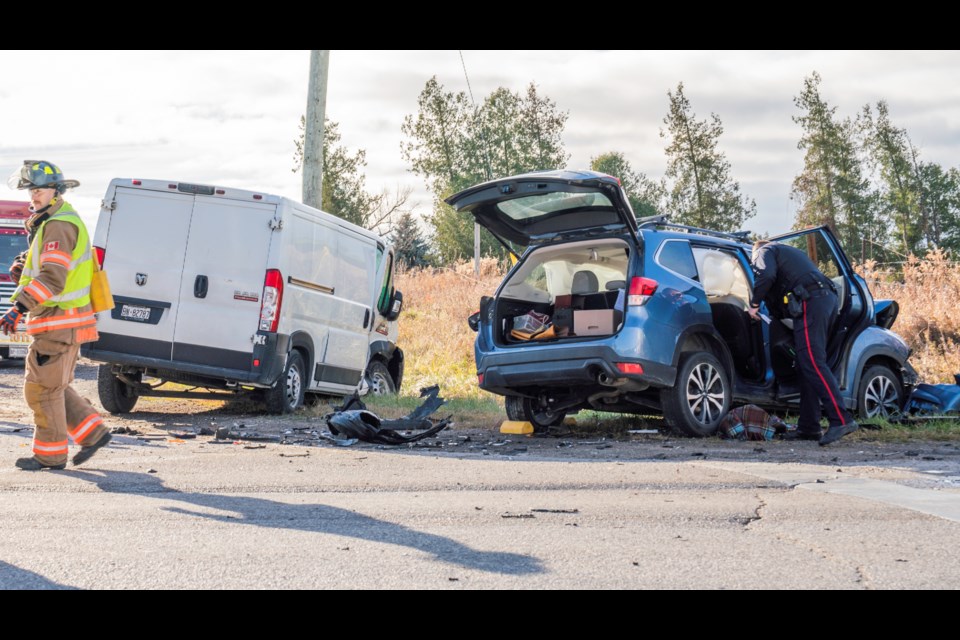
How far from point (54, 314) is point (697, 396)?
5322 millimetres

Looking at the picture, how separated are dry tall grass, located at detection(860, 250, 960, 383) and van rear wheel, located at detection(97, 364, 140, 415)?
32.9 feet

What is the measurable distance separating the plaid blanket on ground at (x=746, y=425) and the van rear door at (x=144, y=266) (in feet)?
18.8

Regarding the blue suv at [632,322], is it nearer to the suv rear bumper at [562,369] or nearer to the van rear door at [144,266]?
the suv rear bumper at [562,369]

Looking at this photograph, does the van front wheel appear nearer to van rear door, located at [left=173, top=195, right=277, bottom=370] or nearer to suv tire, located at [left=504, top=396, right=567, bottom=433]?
van rear door, located at [left=173, top=195, right=277, bottom=370]

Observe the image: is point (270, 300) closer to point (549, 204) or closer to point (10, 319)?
point (549, 204)

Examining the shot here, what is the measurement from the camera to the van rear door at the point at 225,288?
11.6 m

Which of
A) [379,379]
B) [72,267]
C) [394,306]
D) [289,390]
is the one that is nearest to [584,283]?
[289,390]

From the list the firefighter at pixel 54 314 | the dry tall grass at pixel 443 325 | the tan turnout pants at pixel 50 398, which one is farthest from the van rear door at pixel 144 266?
the dry tall grass at pixel 443 325

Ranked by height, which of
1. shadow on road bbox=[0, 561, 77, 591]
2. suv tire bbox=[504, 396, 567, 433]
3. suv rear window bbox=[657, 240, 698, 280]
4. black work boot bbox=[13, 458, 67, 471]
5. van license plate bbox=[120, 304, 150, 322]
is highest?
suv rear window bbox=[657, 240, 698, 280]

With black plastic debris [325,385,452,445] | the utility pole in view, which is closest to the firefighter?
black plastic debris [325,385,452,445]

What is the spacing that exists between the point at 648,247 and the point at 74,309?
15.3 ft

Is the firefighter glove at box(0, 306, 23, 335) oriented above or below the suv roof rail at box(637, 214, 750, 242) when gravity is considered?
below

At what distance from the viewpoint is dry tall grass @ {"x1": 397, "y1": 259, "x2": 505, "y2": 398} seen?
18.4 metres

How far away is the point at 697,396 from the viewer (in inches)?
384
